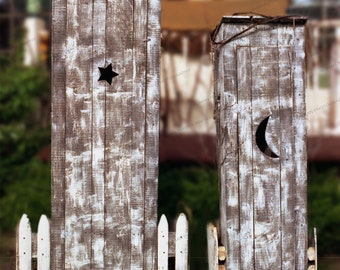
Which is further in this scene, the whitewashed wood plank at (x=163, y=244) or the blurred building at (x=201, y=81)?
the blurred building at (x=201, y=81)

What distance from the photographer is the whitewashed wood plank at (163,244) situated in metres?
5.45

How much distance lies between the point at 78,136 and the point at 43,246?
0.77 metres

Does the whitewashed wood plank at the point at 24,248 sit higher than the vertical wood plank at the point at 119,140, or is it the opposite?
the vertical wood plank at the point at 119,140

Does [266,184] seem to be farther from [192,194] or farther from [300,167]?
[192,194]

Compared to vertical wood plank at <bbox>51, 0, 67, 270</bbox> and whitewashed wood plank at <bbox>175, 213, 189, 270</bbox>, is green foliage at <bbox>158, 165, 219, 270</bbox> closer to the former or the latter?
whitewashed wood plank at <bbox>175, 213, 189, 270</bbox>

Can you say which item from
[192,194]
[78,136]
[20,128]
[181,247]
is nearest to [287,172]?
[181,247]

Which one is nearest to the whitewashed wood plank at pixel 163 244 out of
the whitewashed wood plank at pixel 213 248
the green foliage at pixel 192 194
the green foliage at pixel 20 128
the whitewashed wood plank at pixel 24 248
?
the whitewashed wood plank at pixel 213 248

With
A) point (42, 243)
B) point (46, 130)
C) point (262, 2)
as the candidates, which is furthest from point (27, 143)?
point (42, 243)

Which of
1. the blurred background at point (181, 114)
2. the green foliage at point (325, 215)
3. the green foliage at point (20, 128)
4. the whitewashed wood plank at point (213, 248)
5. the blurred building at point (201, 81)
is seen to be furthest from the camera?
the green foliage at point (20, 128)

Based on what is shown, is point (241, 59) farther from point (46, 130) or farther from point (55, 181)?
point (46, 130)

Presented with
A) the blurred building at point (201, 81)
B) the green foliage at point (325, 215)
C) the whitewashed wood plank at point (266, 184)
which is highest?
the blurred building at point (201, 81)

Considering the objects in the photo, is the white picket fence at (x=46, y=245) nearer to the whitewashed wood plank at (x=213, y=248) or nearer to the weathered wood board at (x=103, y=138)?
the weathered wood board at (x=103, y=138)

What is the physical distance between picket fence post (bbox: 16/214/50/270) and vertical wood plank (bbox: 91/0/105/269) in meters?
0.31

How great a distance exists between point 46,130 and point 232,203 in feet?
23.0
